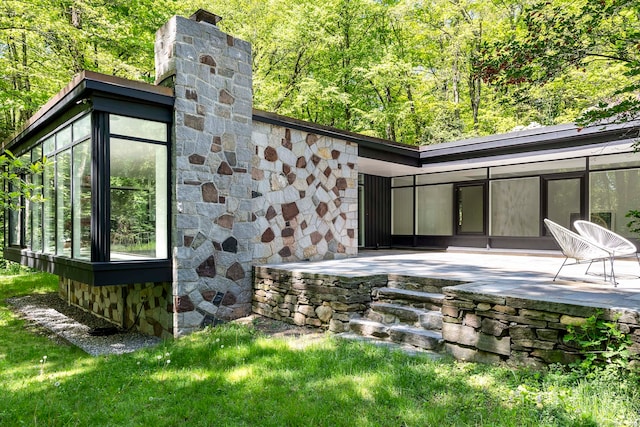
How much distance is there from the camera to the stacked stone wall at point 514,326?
3.02m

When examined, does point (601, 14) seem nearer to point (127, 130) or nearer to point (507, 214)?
point (127, 130)

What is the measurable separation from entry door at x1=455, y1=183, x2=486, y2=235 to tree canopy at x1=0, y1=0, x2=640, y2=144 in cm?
304

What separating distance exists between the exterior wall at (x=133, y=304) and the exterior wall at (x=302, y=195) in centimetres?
154

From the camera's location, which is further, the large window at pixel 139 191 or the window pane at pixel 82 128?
the large window at pixel 139 191

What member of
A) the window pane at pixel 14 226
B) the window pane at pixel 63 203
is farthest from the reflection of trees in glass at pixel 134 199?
the window pane at pixel 14 226

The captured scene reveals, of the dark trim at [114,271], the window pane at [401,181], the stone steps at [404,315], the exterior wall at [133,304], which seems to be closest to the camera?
the stone steps at [404,315]

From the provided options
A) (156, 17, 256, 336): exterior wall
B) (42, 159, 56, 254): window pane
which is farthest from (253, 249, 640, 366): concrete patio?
(42, 159, 56, 254): window pane

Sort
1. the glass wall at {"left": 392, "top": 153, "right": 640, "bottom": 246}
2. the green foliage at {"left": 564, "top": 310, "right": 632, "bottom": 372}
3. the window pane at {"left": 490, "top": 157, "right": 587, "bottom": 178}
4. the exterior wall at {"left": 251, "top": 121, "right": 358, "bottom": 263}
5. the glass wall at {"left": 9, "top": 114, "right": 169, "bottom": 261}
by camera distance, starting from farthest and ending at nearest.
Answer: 1. the window pane at {"left": 490, "top": 157, "right": 587, "bottom": 178}
2. the glass wall at {"left": 392, "top": 153, "right": 640, "bottom": 246}
3. the exterior wall at {"left": 251, "top": 121, "right": 358, "bottom": 263}
4. the glass wall at {"left": 9, "top": 114, "right": 169, "bottom": 261}
5. the green foliage at {"left": 564, "top": 310, "right": 632, "bottom": 372}

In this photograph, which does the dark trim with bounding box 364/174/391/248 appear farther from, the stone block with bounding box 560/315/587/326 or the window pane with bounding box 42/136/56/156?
the stone block with bounding box 560/315/587/326

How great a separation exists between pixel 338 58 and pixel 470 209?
927cm

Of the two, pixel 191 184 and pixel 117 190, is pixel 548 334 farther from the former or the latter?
pixel 117 190

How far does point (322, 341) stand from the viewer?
14.3 ft

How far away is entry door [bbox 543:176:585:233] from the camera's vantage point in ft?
30.3

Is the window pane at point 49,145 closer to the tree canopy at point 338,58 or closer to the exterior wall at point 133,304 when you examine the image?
the exterior wall at point 133,304
